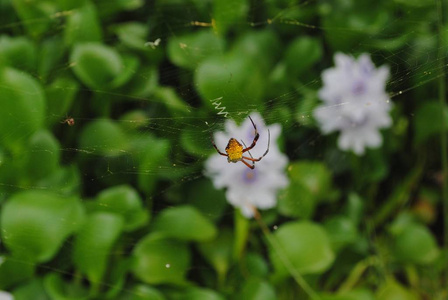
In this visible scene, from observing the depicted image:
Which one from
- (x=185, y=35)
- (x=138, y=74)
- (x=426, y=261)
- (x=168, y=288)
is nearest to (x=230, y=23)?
(x=185, y=35)

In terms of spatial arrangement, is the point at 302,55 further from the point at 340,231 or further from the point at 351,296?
the point at 351,296

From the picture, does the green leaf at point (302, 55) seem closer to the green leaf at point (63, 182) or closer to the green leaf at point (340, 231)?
the green leaf at point (340, 231)

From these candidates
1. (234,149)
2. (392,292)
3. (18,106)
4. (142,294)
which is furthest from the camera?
(392,292)

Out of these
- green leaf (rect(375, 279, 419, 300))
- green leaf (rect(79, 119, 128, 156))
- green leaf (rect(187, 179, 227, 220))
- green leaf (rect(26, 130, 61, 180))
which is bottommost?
green leaf (rect(375, 279, 419, 300))

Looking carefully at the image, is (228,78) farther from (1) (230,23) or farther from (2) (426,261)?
(2) (426,261)

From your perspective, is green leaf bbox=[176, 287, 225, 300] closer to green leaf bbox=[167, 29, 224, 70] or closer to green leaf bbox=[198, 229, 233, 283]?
green leaf bbox=[198, 229, 233, 283]

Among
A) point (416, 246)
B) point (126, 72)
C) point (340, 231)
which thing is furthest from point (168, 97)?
point (416, 246)

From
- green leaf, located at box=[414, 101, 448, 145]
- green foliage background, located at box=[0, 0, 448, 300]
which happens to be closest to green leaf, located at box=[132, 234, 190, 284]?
green foliage background, located at box=[0, 0, 448, 300]
